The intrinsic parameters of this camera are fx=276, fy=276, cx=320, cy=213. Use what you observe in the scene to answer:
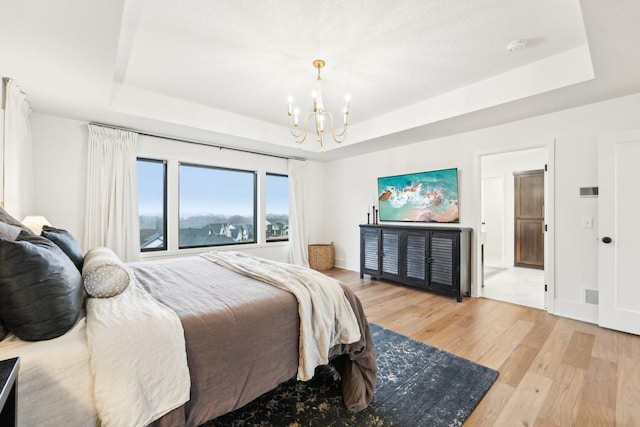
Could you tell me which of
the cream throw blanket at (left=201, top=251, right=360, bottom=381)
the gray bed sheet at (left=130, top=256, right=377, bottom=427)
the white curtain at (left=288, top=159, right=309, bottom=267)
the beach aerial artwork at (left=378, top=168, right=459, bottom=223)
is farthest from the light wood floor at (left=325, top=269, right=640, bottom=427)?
the white curtain at (left=288, top=159, right=309, bottom=267)

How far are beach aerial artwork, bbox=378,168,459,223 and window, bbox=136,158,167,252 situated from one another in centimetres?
359

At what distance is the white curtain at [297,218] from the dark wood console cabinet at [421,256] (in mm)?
1306

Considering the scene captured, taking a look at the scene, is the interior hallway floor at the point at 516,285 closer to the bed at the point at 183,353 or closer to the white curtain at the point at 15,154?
the bed at the point at 183,353

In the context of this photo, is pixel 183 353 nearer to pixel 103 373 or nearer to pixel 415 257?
pixel 103 373

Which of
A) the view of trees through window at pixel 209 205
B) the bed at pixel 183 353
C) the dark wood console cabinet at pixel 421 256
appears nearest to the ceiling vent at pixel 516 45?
the dark wood console cabinet at pixel 421 256

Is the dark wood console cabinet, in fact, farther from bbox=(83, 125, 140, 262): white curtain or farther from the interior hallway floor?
bbox=(83, 125, 140, 262): white curtain

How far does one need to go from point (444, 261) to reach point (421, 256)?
1.12 feet

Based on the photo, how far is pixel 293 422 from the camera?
62.6 inches

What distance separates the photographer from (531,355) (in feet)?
7.56

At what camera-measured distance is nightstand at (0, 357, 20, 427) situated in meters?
0.70

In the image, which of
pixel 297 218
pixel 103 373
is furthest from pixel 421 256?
pixel 103 373

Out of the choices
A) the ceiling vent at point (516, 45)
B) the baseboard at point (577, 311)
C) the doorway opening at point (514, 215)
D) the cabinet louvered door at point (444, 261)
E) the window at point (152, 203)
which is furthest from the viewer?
the doorway opening at point (514, 215)

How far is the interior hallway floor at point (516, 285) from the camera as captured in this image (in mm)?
3768

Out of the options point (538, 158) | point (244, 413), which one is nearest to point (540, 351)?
point (244, 413)
